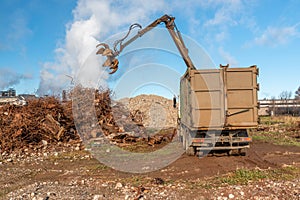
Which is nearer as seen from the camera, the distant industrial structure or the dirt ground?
the dirt ground

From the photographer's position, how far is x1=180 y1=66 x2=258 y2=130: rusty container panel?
840 centimetres

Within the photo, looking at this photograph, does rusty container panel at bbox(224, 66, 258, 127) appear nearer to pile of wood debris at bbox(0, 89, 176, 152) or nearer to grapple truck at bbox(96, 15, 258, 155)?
grapple truck at bbox(96, 15, 258, 155)

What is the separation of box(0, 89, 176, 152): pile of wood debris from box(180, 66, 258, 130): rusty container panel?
4895 millimetres

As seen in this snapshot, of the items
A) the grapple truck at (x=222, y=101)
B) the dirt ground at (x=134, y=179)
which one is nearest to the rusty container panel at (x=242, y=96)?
the grapple truck at (x=222, y=101)

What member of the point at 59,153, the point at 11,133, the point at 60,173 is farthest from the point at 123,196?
the point at 11,133

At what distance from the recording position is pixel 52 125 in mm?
13594

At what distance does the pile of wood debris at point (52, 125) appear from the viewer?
12.4 metres

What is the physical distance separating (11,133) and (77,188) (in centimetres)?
764

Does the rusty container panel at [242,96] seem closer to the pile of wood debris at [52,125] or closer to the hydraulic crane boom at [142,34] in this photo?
the hydraulic crane boom at [142,34]

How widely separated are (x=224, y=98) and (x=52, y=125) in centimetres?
856

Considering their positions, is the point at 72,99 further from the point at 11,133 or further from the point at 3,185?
the point at 3,185

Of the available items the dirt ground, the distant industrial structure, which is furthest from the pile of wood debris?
the distant industrial structure

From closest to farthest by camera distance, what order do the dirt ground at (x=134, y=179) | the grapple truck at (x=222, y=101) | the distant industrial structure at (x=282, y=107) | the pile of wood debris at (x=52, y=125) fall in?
the dirt ground at (x=134, y=179)
the grapple truck at (x=222, y=101)
the pile of wood debris at (x=52, y=125)
the distant industrial structure at (x=282, y=107)

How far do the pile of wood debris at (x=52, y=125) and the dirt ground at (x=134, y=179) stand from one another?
2.22m
